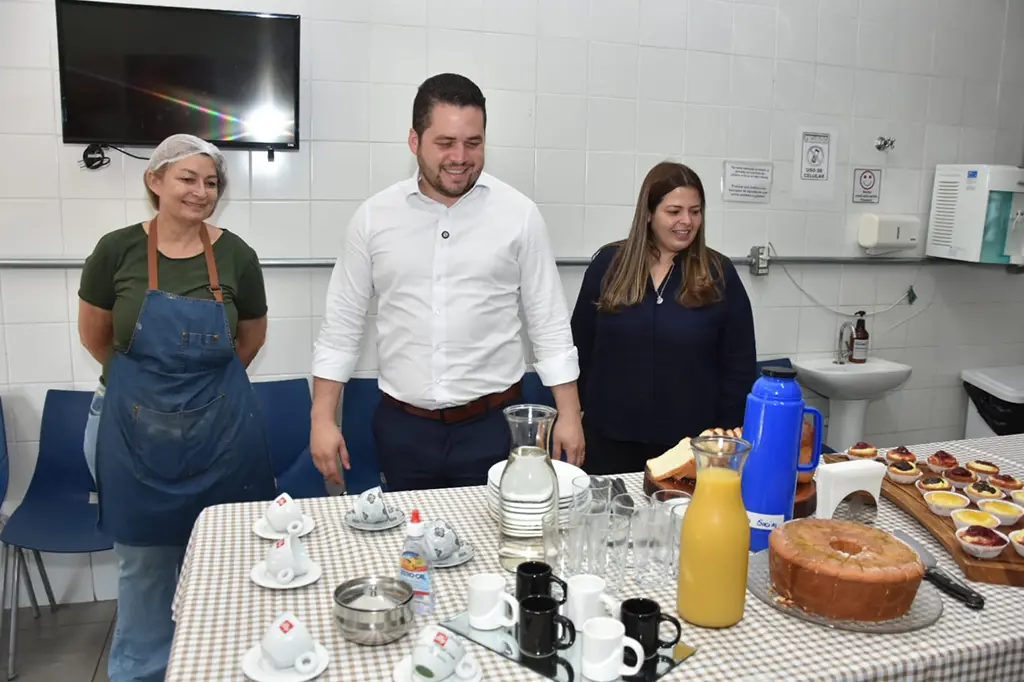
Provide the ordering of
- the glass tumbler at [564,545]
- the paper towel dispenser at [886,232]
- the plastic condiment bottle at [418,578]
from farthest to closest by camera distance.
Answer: the paper towel dispenser at [886,232]
the glass tumbler at [564,545]
the plastic condiment bottle at [418,578]

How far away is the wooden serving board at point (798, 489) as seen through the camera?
1.69 metres

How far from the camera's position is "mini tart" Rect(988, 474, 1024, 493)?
5.91 ft

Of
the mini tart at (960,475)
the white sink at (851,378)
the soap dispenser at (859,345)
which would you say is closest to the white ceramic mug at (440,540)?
the mini tart at (960,475)

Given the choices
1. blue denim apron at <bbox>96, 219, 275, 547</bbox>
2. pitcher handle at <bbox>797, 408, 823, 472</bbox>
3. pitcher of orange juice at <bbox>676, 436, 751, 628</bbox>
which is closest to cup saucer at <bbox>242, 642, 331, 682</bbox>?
pitcher of orange juice at <bbox>676, 436, 751, 628</bbox>

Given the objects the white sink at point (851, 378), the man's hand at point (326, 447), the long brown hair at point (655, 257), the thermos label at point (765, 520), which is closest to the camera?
the thermos label at point (765, 520)

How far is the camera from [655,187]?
2641 mm

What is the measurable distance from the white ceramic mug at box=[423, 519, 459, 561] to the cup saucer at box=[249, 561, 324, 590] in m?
0.20

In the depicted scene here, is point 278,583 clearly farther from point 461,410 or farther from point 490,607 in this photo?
point 461,410

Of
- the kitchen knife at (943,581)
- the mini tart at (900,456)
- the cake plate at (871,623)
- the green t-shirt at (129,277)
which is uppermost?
the green t-shirt at (129,277)

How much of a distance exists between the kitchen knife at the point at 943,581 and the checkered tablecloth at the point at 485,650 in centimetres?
1

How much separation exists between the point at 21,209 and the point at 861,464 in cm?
281

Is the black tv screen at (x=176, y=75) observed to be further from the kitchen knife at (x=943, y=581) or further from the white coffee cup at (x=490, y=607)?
the kitchen knife at (x=943, y=581)

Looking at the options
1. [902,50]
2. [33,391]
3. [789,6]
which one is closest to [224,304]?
[33,391]

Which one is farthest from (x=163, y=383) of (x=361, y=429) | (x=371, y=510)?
(x=361, y=429)
